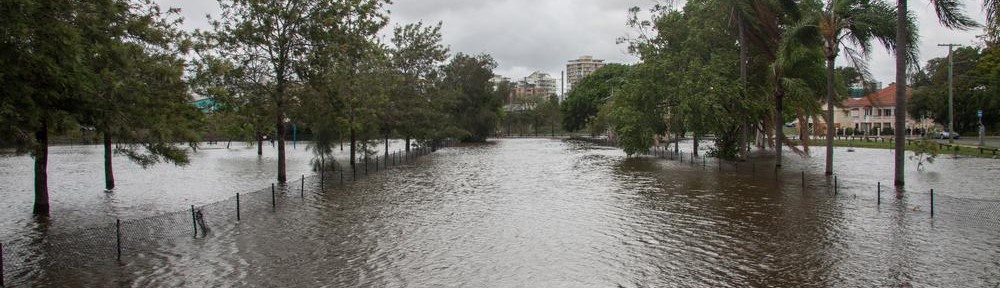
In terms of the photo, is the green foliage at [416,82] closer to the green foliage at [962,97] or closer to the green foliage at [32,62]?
the green foliage at [32,62]

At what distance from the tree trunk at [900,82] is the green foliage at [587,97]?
268 feet

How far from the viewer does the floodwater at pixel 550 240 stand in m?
11.2

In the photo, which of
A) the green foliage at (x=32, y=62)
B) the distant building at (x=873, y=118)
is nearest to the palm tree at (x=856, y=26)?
the green foliage at (x=32, y=62)

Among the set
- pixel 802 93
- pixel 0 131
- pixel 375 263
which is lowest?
pixel 375 263

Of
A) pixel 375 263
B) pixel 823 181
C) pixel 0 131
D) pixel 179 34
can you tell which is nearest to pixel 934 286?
pixel 375 263

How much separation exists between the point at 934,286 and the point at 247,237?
14.2 meters

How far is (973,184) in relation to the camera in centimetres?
2547

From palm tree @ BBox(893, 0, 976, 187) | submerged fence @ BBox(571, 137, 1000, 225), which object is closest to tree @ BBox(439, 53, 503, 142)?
submerged fence @ BBox(571, 137, 1000, 225)

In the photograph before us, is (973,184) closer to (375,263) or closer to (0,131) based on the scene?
(375,263)

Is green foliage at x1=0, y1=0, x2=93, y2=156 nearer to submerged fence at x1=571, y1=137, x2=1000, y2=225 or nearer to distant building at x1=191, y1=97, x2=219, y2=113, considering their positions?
distant building at x1=191, y1=97, x2=219, y2=113

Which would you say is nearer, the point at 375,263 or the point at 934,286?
the point at 934,286

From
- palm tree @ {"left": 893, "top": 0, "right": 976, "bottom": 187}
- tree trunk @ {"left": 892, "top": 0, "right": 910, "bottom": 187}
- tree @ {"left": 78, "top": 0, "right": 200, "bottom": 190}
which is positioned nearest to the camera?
tree @ {"left": 78, "top": 0, "right": 200, "bottom": 190}

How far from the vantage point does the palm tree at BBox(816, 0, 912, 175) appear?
25.6 metres

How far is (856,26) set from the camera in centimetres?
2645
